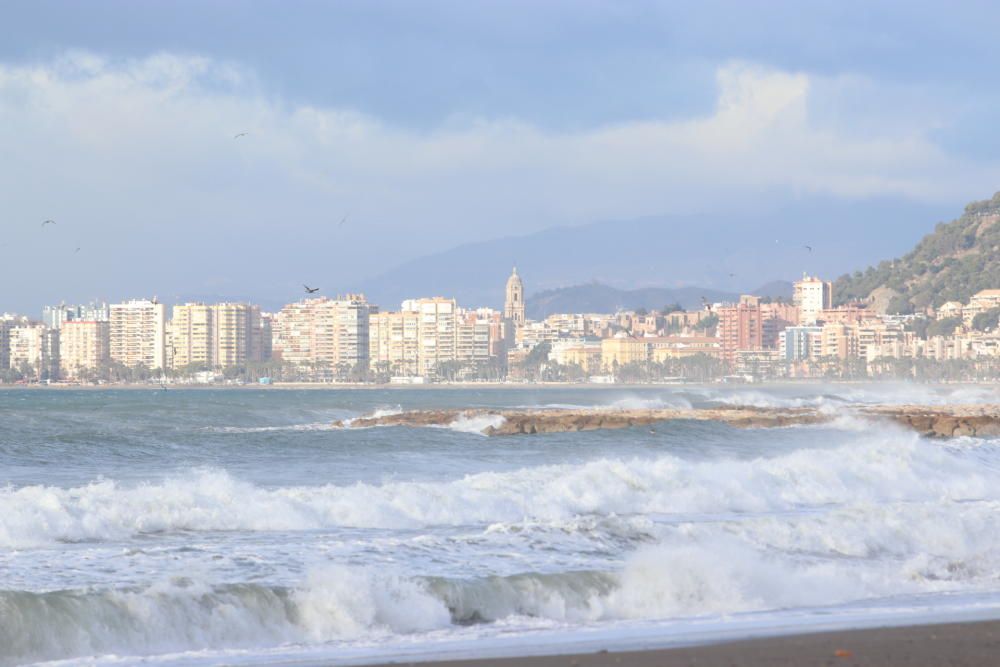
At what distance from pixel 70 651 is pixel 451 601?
11.9 feet

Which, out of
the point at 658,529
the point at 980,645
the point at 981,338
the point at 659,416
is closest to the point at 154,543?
the point at 658,529

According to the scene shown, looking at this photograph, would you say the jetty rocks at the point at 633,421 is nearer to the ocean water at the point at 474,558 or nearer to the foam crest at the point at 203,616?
the ocean water at the point at 474,558

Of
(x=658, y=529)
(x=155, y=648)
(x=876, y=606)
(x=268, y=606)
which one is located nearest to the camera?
(x=155, y=648)

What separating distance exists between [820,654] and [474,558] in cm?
546

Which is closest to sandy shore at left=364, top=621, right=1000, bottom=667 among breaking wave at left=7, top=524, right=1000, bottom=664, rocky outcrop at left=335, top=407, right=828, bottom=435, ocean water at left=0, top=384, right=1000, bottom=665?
ocean water at left=0, top=384, right=1000, bottom=665

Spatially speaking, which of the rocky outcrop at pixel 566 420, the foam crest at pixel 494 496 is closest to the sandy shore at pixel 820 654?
the foam crest at pixel 494 496

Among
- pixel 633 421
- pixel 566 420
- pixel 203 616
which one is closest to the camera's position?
pixel 203 616

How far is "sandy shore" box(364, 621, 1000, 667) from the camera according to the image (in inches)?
422

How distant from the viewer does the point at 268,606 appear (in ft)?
42.5

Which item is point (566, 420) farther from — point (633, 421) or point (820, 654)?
point (820, 654)

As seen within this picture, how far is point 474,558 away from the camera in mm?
15766

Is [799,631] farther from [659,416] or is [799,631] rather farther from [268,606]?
[659,416]

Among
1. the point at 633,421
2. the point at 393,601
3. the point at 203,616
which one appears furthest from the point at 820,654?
the point at 633,421

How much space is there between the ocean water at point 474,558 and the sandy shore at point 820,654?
1.81ft
